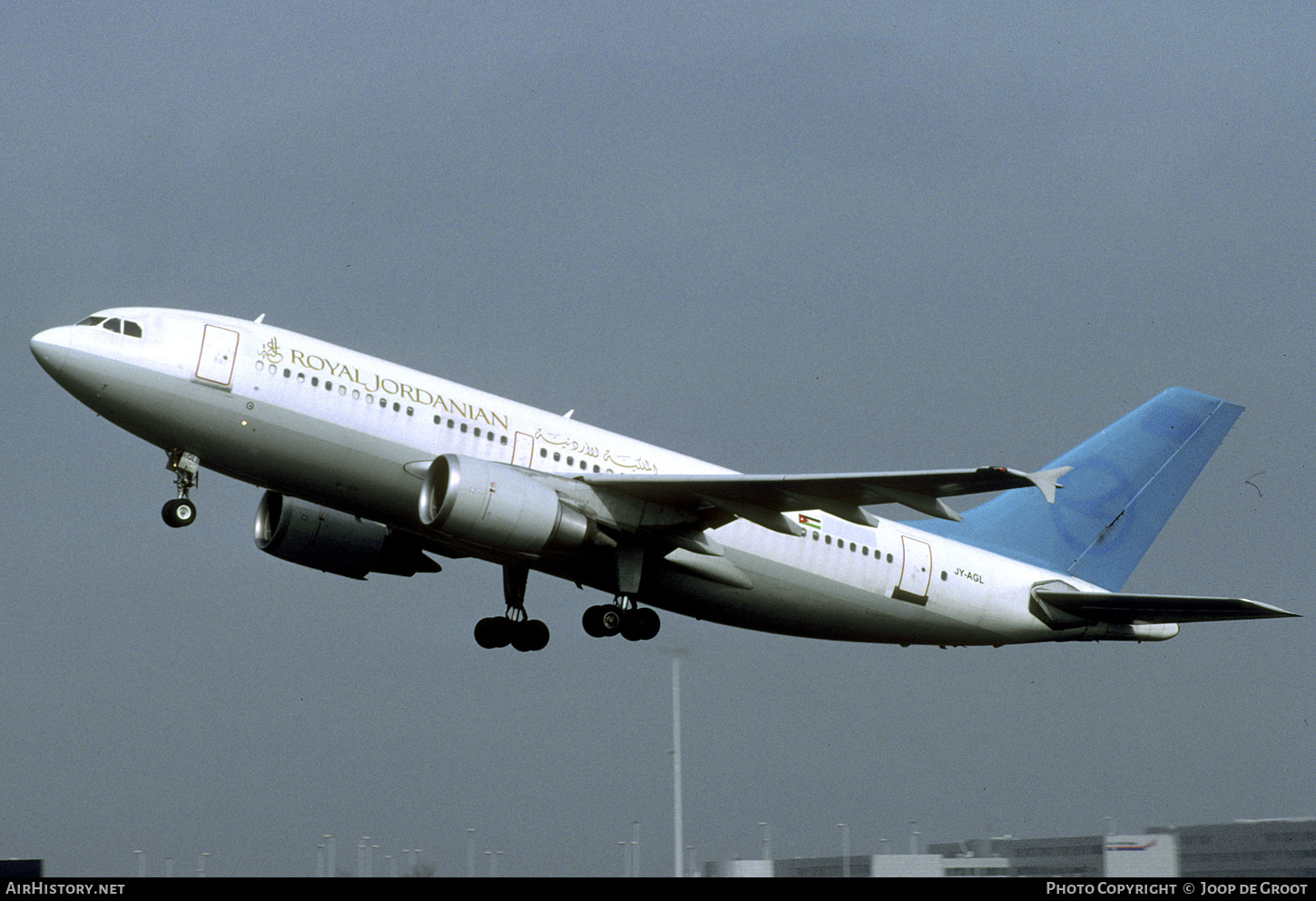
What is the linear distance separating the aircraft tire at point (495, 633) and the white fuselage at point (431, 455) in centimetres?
291

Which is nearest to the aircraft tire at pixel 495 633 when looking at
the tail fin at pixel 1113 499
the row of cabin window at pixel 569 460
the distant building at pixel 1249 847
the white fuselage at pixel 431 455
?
the white fuselage at pixel 431 455

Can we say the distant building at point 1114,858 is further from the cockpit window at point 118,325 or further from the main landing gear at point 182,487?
the cockpit window at point 118,325

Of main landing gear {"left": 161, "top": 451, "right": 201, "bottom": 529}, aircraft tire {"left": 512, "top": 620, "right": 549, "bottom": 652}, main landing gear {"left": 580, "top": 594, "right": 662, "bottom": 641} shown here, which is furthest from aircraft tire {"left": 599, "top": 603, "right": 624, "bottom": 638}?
main landing gear {"left": 161, "top": 451, "right": 201, "bottom": 529}

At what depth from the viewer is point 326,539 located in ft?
101

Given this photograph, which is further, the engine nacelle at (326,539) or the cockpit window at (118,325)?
the engine nacelle at (326,539)

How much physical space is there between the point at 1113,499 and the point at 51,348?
23.2 meters

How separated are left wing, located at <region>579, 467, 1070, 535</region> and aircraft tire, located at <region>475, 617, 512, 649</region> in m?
5.65

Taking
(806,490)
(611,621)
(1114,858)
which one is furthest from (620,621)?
(1114,858)

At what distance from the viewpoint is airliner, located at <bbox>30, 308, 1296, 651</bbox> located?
25188 millimetres

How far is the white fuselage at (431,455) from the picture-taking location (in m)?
25.1

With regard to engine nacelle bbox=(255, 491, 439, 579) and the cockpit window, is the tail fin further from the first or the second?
the cockpit window
